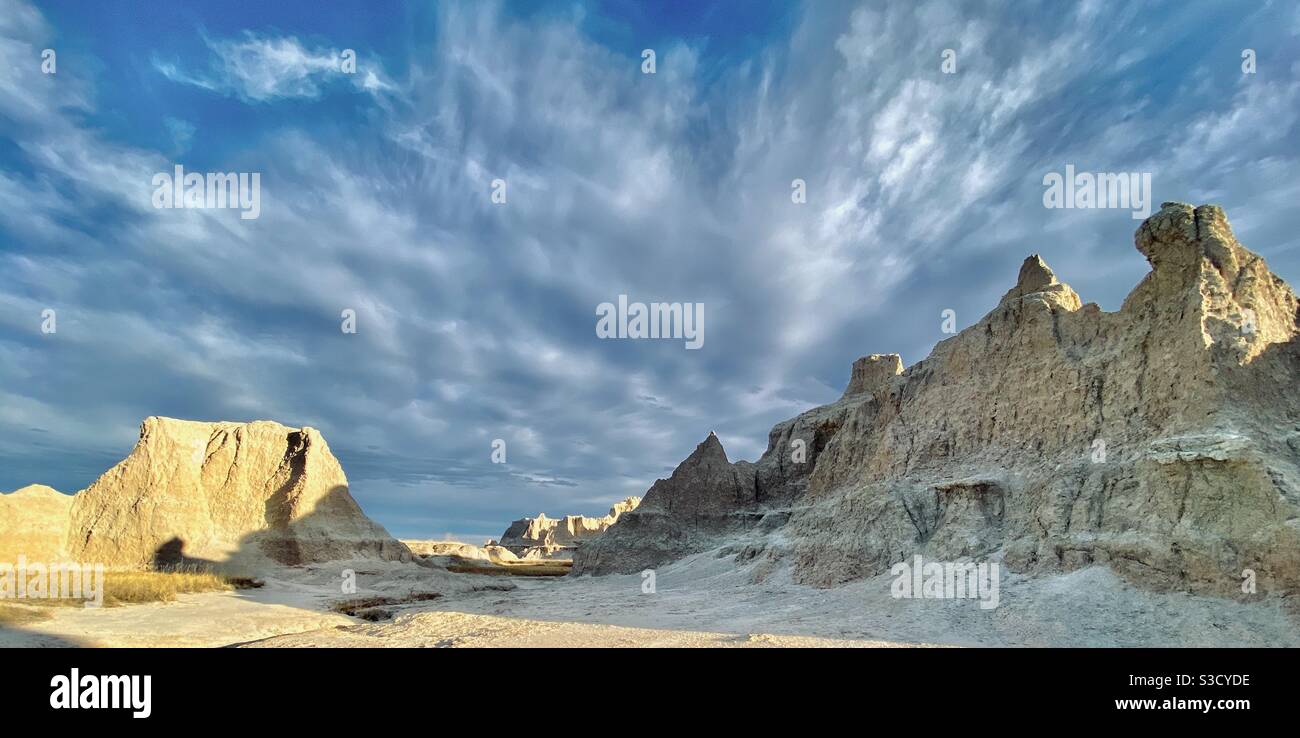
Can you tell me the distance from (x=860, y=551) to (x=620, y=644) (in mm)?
14048

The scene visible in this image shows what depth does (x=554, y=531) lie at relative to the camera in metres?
124

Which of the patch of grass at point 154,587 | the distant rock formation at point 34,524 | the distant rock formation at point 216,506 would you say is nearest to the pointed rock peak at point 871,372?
the distant rock formation at point 216,506

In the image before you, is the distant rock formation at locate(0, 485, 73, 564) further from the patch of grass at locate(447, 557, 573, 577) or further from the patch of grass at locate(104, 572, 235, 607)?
the patch of grass at locate(447, 557, 573, 577)

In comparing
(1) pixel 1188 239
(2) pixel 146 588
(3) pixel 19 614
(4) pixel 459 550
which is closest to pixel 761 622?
(1) pixel 1188 239

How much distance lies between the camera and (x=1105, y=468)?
Answer: 18.9 meters

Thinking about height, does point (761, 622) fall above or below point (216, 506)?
below

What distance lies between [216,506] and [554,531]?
8799 cm

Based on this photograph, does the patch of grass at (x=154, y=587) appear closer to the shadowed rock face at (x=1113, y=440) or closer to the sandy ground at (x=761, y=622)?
the sandy ground at (x=761, y=622)

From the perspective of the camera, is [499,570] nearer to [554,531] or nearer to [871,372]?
[871,372]

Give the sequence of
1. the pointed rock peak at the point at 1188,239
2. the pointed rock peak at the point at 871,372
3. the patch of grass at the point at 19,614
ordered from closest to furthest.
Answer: the patch of grass at the point at 19,614 < the pointed rock peak at the point at 1188,239 < the pointed rock peak at the point at 871,372

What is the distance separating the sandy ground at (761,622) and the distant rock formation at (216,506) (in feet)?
47.7

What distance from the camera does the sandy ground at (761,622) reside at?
1405 centimetres
